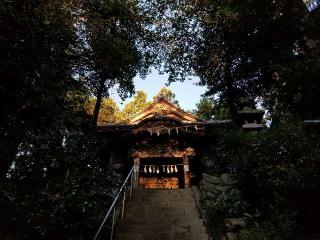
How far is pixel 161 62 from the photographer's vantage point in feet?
71.7

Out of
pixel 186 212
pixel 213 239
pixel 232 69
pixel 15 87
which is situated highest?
pixel 232 69

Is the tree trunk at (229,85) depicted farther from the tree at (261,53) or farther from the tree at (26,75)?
the tree at (26,75)

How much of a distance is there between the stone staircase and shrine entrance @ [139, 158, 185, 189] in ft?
18.2

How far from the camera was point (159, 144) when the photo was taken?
18.9 m

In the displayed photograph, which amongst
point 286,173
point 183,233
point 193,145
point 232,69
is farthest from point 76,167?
point 232,69

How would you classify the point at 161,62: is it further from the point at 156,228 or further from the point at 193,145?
the point at 156,228

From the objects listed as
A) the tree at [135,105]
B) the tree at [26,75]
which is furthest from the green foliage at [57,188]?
the tree at [135,105]

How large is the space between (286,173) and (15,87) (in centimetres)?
757

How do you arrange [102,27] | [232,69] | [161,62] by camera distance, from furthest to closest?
[161,62] < [232,69] < [102,27]

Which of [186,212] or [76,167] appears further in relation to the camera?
[186,212]

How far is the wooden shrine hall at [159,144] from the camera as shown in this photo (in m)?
18.1

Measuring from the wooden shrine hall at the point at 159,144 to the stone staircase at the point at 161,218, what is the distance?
4.74m

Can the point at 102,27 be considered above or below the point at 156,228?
above

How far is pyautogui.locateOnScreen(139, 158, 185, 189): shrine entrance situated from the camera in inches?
760
